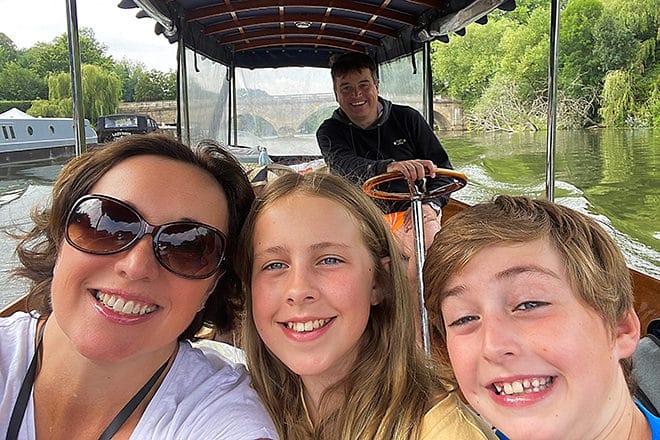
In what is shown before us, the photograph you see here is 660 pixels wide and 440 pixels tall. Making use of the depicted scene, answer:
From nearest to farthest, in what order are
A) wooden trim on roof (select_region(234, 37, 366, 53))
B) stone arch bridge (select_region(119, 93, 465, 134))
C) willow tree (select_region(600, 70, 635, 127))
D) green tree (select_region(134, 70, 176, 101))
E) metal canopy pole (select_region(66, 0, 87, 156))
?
1. metal canopy pole (select_region(66, 0, 87, 156))
2. wooden trim on roof (select_region(234, 37, 366, 53))
3. stone arch bridge (select_region(119, 93, 465, 134))
4. green tree (select_region(134, 70, 176, 101))
5. willow tree (select_region(600, 70, 635, 127))

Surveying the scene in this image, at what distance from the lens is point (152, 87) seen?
9422 mm

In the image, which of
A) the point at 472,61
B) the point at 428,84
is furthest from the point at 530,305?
the point at 472,61

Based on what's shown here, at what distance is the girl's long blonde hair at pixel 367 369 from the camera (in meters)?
1.14

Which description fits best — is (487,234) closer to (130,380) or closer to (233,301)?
(233,301)

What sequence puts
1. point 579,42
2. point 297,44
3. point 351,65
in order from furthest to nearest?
point 579,42, point 297,44, point 351,65

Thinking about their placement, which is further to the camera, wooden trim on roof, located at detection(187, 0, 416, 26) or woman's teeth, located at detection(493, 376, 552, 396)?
wooden trim on roof, located at detection(187, 0, 416, 26)

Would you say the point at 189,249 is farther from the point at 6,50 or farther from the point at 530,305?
the point at 6,50

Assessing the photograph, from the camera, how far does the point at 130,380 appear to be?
1.09 meters

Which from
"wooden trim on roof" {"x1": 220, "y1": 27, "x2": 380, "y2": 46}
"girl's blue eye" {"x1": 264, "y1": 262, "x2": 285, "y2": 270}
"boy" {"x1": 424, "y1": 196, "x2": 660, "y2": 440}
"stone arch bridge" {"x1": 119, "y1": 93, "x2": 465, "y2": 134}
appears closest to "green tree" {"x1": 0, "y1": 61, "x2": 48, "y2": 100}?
"stone arch bridge" {"x1": 119, "y1": 93, "x2": 465, "y2": 134}

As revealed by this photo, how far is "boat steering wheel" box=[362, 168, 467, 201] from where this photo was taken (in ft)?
6.82

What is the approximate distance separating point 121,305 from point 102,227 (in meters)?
0.15

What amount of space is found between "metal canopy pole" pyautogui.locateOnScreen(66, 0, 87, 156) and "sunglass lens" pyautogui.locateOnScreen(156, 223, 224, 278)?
1170 mm

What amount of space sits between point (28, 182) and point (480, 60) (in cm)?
933

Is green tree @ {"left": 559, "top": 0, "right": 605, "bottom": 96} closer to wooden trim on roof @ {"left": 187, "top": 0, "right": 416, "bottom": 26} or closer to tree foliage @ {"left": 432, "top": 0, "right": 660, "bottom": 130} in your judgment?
tree foliage @ {"left": 432, "top": 0, "right": 660, "bottom": 130}
